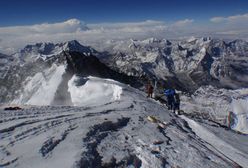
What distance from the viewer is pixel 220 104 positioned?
5812 inches

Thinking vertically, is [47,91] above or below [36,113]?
below

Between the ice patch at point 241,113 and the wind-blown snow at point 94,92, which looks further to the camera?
the ice patch at point 241,113

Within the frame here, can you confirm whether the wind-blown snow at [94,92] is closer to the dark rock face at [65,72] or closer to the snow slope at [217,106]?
the dark rock face at [65,72]

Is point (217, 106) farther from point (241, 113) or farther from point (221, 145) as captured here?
point (221, 145)

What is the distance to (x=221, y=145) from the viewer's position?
23625mm

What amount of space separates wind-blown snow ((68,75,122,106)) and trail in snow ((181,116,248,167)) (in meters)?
14.7

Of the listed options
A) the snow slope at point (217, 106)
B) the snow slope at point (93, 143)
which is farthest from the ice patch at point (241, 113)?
the snow slope at point (93, 143)

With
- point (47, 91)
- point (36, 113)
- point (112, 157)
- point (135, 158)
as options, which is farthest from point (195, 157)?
point (47, 91)

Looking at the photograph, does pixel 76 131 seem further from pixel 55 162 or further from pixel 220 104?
pixel 220 104

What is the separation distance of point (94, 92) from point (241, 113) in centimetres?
8345

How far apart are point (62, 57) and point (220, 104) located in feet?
270

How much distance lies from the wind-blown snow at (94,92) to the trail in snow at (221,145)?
48.2 ft

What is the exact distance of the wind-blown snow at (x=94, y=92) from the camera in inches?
1660

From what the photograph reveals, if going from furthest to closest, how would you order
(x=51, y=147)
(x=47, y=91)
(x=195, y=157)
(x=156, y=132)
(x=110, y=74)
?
1. (x=110, y=74)
2. (x=47, y=91)
3. (x=156, y=132)
4. (x=195, y=157)
5. (x=51, y=147)
